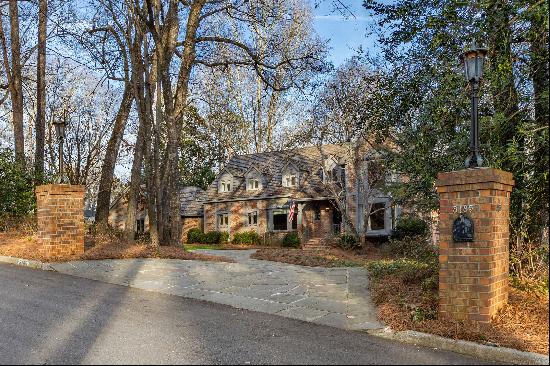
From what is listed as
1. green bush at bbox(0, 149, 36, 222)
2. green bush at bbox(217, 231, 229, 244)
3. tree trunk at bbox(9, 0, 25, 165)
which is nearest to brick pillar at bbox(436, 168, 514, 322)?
green bush at bbox(0, 149, 36, 222)

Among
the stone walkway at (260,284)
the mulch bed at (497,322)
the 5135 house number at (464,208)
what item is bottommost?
the stone walkway at (260,284)

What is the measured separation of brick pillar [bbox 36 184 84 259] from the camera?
11.2 m

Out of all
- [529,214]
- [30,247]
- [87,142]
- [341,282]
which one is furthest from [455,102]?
[87,142]

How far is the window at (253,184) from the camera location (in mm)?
32844

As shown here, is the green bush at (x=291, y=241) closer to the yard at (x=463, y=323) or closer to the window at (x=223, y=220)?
the window at (x=223, y=220)

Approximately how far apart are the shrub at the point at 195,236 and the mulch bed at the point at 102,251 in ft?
61.6

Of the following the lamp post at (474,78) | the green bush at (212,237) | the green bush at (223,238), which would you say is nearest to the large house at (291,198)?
the green bush at (223,238)

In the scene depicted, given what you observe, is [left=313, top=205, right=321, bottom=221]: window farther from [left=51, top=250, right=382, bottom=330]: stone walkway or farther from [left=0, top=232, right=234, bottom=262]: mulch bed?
[left=51, top=250, right=382, bottom=330]: stone walkway

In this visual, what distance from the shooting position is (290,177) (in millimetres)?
30766

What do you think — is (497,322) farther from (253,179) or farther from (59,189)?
(253,179)

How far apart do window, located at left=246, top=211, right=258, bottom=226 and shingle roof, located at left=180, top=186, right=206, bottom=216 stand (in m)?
4.92

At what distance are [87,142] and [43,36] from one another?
14.4 m

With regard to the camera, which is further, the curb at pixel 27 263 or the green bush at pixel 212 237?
the green bush at pixel 212 237

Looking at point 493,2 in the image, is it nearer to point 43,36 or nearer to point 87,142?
point 43,36
